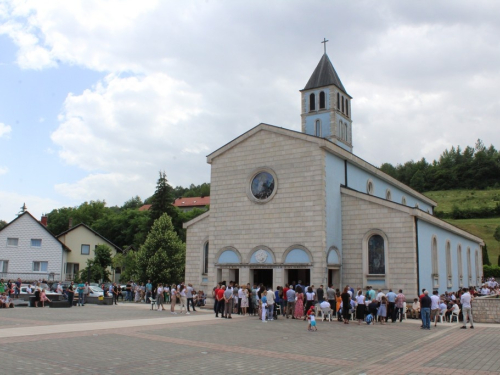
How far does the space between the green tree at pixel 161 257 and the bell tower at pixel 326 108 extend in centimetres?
1616

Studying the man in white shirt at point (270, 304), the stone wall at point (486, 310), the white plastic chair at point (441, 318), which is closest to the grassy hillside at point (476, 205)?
the white plastic chair at point (441, 318)

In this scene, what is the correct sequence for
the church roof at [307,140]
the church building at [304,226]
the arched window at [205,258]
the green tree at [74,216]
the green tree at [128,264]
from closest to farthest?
the church building at [304,226] → the church roof at [307,140] → the arched window at [205,258] → the green tree at [128,264] → the green tree at [74,216]

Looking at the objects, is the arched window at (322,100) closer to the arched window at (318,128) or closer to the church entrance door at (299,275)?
the arched window at (318,128)

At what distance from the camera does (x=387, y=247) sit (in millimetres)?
25453

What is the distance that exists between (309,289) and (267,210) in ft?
22.7

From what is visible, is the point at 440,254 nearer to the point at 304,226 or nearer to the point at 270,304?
the point at 304,226

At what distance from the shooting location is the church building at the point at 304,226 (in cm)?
2536

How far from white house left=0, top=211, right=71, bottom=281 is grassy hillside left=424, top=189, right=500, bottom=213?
7560 cm

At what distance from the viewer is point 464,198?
10719 centimetres

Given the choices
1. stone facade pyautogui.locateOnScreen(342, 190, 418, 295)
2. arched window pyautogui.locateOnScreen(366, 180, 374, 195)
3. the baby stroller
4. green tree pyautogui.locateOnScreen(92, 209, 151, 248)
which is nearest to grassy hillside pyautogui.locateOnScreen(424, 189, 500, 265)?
arched window pyautogui.locateOnScreen(366, 180, 374, 195)

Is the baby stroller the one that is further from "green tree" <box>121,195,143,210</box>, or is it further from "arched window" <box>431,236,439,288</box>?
"green tree" <box>121,195,143,210</box>

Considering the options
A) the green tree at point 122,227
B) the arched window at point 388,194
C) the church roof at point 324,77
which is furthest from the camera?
the green tree at point 122,227

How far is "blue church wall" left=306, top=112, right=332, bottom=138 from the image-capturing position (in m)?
37.1

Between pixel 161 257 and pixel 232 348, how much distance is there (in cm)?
3085
